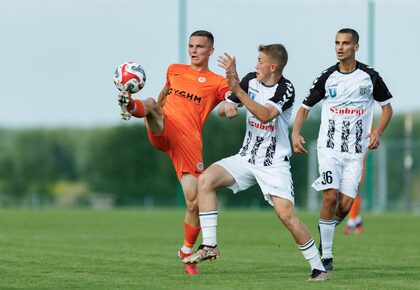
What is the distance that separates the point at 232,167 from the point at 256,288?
1.45 meters

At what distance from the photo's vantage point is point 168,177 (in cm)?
3325

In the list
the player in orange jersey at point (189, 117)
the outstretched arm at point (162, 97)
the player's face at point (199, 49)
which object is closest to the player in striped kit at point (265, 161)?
the player in orange jersey at point (189, 117)

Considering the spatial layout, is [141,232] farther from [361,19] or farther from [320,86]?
[361,19]

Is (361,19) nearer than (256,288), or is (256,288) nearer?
(256,288)

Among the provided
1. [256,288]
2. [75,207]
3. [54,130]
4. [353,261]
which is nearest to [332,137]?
[353,261]

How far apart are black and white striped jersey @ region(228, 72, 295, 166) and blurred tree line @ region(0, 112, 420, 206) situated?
74.0 feet

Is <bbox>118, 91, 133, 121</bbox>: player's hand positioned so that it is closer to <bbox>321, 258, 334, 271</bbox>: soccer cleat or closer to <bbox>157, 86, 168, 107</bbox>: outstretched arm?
<bbox>157, 86, 168, 107</bbox>: outstretched arm

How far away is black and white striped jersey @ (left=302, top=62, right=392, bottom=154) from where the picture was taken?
1048 centimetres

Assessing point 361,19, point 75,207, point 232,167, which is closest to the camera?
point 232,167

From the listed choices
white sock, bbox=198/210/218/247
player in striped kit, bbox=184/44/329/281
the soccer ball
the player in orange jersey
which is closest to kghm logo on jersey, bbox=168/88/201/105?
the player in orange jersey

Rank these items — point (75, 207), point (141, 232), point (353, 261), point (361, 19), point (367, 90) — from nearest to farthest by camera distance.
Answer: point (367, 90)
point (353, 261)
point (141, 232)
point (361, 19)
point (75, 207)

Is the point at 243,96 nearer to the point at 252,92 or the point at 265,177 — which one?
the point at 252,92

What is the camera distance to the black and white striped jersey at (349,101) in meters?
10.5

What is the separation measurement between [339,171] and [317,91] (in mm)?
829
